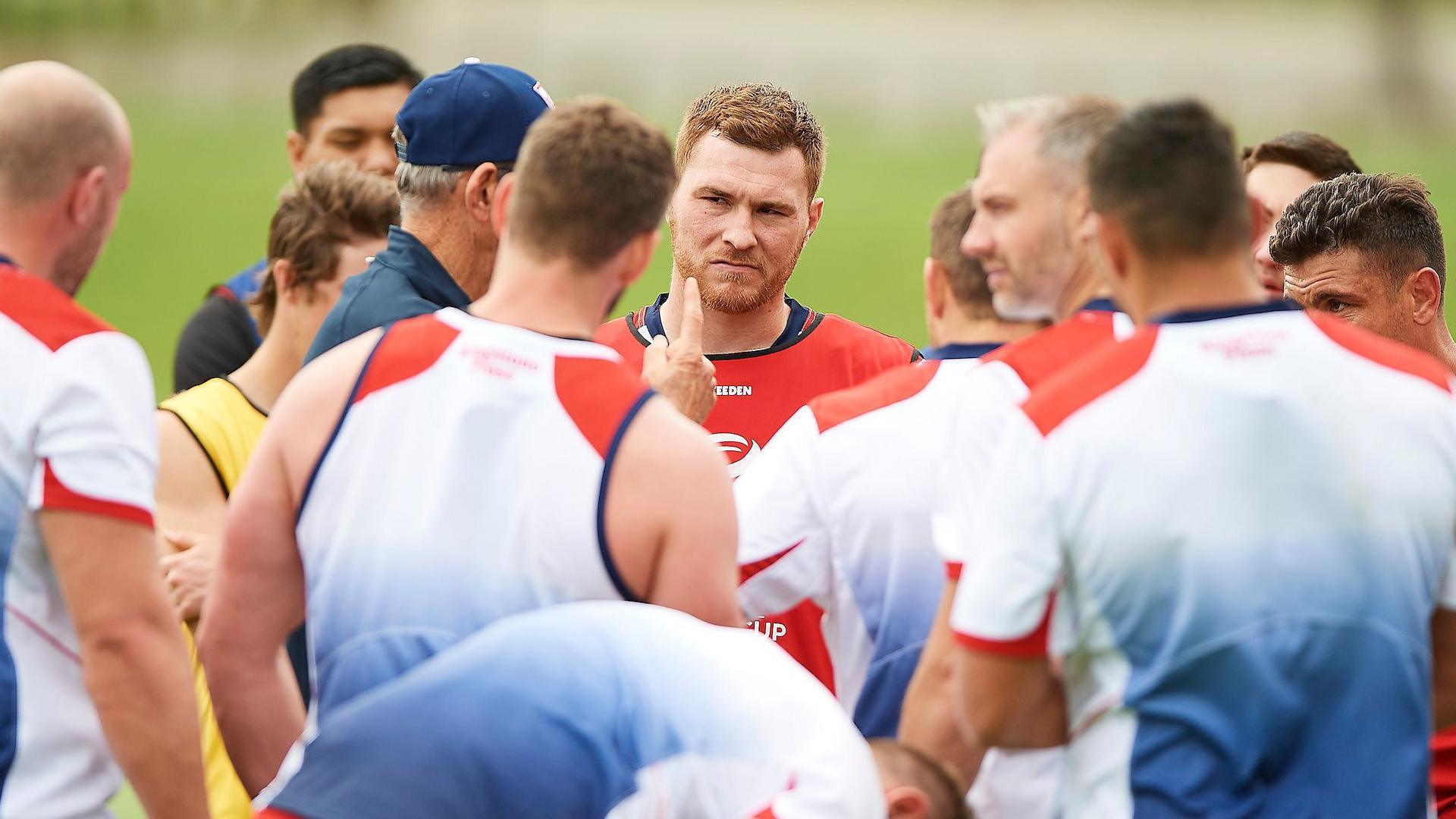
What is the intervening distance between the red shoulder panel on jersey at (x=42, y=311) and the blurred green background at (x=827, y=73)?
20204 millimetres

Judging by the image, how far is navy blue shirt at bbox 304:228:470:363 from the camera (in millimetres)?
3121

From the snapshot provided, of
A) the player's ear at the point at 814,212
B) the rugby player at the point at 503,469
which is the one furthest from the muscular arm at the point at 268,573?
the player's ear at the point at 814,212

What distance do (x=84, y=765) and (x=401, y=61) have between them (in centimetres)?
404

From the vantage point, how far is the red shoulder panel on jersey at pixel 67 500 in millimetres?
2375

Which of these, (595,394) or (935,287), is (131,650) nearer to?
Answer: (595,394)

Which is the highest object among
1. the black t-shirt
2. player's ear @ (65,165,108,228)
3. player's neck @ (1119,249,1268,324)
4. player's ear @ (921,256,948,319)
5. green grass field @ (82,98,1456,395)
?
player's ear @ (65,165,108,228)

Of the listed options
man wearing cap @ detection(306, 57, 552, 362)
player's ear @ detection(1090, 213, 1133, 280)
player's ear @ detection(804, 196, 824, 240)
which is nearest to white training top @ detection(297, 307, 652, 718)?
player's ear @ detection(1090, 213, 1133, 280)

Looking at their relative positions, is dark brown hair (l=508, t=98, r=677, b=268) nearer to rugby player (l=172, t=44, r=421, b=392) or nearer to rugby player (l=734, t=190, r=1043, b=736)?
rugby player (l=734, t=190, r=1043, b=736)

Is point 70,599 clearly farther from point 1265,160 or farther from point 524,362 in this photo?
point 1265,160

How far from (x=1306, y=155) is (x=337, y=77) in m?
3.57

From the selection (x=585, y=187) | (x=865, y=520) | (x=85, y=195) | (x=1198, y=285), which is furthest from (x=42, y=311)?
(x=1198, y=285)

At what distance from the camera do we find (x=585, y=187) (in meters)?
2.37

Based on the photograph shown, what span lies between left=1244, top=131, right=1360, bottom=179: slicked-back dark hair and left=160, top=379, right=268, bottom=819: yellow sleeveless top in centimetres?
337

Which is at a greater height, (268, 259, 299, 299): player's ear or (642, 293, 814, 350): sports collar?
(268, 259, 299, 299): player's ear
